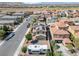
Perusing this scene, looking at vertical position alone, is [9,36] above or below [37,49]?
above

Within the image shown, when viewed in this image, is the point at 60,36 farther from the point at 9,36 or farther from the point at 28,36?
the point at 9,36

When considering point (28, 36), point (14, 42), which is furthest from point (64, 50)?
point (14, 42)

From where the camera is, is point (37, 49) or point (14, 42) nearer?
point (37, 49)

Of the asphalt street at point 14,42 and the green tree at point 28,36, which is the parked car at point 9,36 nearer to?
the asphalt street at point 14,42

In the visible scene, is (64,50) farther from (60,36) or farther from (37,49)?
(37,49)

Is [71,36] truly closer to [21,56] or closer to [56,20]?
[56,20]

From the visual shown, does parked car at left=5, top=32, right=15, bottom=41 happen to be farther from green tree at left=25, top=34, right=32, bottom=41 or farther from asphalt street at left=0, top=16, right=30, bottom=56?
green tree at left=25, top=34, right=32, bottom=41

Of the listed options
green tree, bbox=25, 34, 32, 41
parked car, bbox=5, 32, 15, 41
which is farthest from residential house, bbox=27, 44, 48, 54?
parked car, bbox=5, 32, 15, 41

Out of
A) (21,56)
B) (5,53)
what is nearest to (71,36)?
(21,56)
